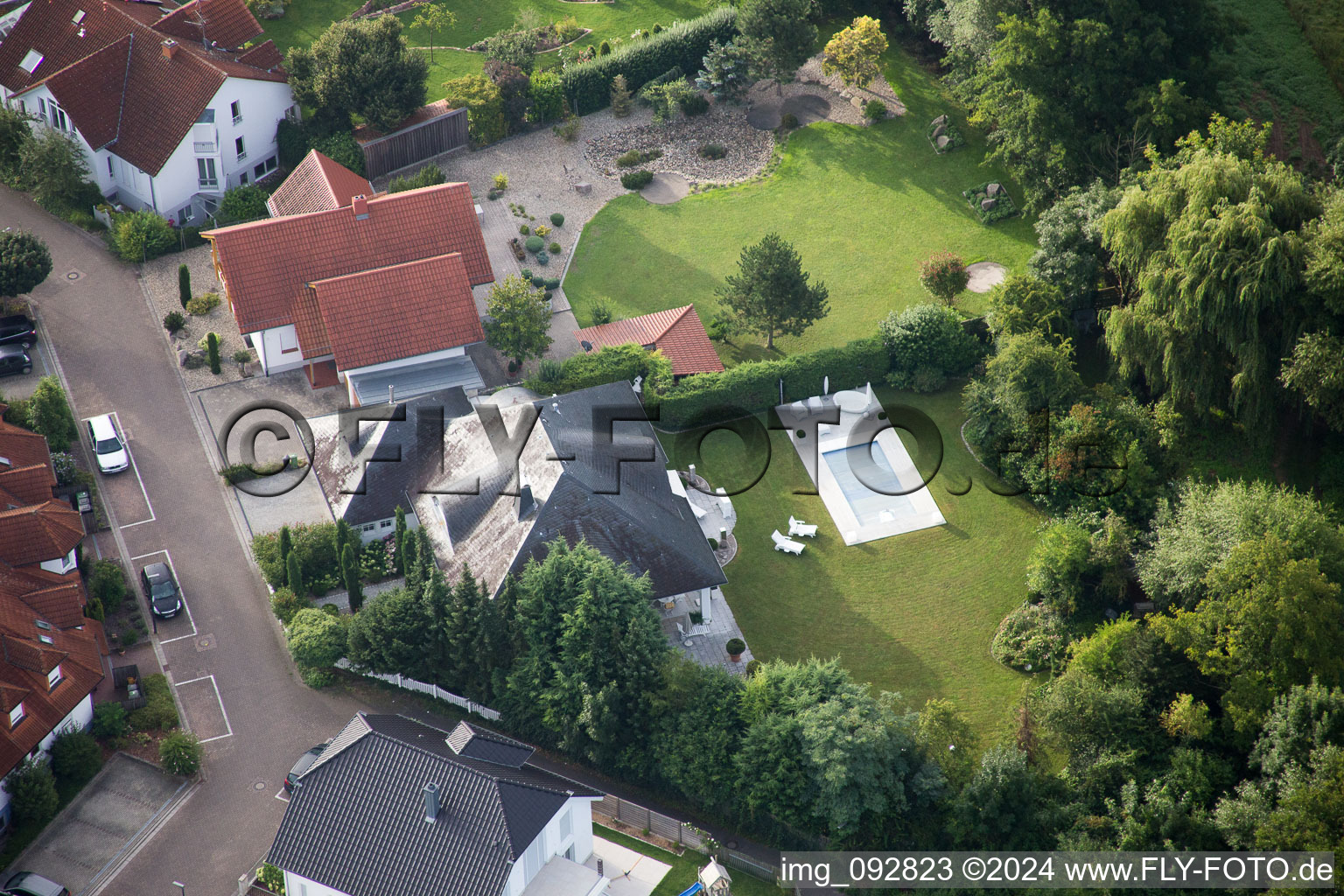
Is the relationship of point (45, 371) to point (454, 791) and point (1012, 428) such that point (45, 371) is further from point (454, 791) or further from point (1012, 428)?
point (1012, 428)

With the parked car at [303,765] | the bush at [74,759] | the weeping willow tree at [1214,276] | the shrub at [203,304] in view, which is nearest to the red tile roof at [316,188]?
the shrub at [203,304]

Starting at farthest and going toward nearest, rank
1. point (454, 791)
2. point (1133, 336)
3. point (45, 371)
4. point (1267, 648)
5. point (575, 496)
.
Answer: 1. point (45, 371)
2. point (1133, 336)
3. point (575, 496)
4. point (1267, 648)
5. point (454, 791)

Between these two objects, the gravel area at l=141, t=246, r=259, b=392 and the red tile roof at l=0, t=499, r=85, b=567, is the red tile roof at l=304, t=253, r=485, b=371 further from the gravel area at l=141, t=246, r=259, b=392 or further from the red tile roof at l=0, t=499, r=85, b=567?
the red tile roof at l=0, t=499, r=85, b=567

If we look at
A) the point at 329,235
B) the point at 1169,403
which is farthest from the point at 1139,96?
the point at 329,235

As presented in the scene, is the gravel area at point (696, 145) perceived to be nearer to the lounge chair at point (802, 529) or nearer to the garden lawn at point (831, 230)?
the garden lawn at point (831, 230)

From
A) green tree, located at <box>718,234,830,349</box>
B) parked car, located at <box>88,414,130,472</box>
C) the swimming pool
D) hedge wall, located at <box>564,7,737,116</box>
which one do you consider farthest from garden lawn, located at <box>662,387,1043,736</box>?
hedge wall, located at <box>564,7,737,116</box>

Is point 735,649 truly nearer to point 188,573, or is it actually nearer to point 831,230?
point 188,573
